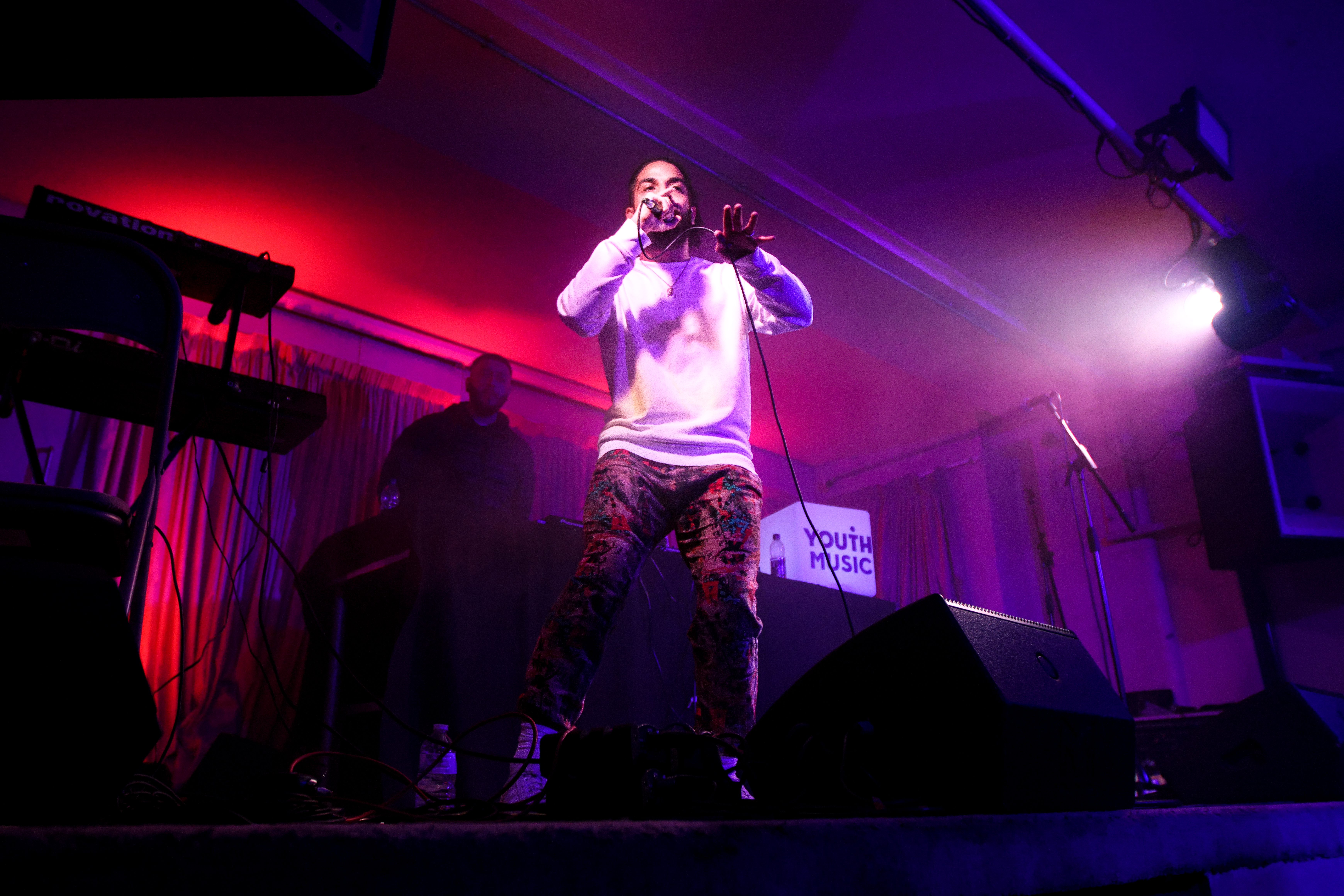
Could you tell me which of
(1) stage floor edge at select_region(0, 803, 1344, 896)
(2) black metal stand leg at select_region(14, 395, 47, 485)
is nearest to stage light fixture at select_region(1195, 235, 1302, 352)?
(1) stage floor edge at select_region(0, 803, 1344, 896)

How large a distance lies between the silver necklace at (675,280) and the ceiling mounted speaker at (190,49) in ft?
3.79

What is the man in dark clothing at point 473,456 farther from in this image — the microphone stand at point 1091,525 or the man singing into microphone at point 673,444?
the microphone stand at point 1091,525

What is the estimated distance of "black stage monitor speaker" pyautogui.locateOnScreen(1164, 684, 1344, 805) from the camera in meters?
1.61

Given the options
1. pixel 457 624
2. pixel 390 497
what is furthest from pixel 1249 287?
pixel 390 497

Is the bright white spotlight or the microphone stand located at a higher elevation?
the bright white spotlight

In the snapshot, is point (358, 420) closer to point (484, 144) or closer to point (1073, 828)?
point (484, 144)

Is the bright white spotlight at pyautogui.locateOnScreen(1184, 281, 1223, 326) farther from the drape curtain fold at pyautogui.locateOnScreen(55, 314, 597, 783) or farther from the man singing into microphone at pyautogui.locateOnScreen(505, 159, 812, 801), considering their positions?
the drape curtain fold at pyautogui.locateOnScreen(55, 314, 597, 783)

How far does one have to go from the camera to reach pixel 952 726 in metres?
0.92

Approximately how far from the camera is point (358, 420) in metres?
4.62

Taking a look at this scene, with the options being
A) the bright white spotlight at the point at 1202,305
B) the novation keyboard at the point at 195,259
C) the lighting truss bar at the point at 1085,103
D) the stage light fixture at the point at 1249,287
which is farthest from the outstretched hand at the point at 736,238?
the bright white spotlight at the point at 1202,305

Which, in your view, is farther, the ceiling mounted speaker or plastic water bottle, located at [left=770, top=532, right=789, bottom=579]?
plastic water bottle, located at [left=770, top=532, right=789, bottom=579]

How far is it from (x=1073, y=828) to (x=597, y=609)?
3.35ft

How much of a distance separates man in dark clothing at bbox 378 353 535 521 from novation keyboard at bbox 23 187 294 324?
1228 millimetres

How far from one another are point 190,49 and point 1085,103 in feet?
11.3
